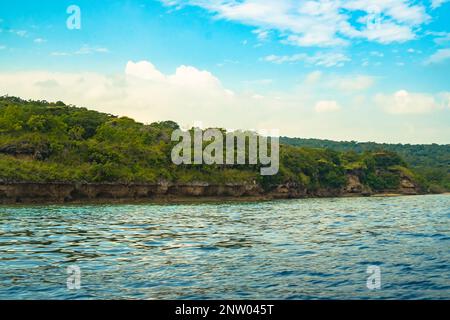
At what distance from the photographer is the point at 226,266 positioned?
1823 cm

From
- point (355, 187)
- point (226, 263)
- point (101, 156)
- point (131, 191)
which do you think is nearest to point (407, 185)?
point (355, 187)

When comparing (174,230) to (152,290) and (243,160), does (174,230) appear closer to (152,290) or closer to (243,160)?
(152,290)

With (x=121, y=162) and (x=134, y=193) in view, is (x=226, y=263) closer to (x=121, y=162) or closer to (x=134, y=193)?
(x=134, y=193)

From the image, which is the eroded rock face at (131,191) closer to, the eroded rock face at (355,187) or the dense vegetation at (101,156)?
the dense vegetation at (101,156)

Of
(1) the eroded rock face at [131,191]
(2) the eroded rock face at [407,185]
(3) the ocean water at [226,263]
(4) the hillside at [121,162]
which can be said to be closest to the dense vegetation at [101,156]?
(4) the hillside at [121,162]

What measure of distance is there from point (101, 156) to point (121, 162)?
4411 mm

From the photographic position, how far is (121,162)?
10106 centimetres

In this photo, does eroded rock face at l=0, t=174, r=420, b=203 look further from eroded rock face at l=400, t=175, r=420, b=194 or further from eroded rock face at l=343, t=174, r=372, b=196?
eroded rock face at l=400, t=175, r=420, b=194

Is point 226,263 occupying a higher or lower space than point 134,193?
higher

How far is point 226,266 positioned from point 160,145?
336 feet

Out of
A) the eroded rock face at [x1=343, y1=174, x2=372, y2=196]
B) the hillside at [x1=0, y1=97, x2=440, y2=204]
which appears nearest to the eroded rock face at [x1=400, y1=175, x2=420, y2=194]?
the hillside at [x1=0, y1=97, x2=440, y2=204]

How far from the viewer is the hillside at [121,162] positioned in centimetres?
8962

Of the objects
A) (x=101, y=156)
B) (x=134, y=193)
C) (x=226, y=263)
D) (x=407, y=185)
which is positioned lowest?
(x=407, y=185)
